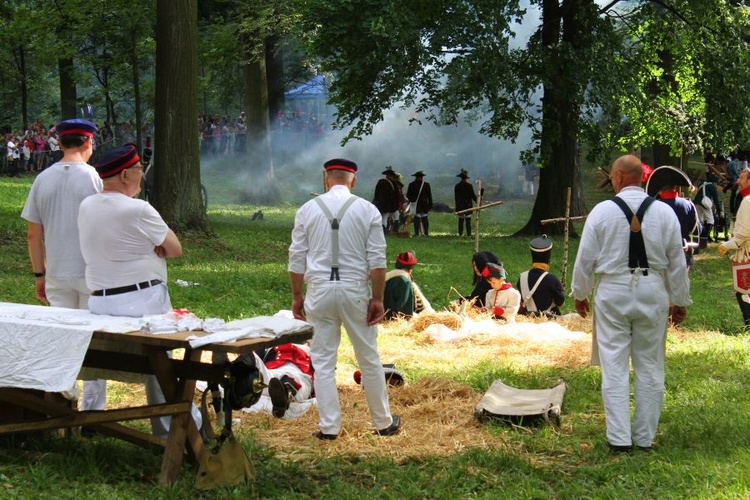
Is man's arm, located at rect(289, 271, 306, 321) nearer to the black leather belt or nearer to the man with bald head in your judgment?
the black leather belt

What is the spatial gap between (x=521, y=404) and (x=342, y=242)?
6.68ft

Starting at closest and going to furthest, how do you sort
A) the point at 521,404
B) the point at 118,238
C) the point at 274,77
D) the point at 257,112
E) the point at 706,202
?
1. the point at 118,238
2. the point at 521,404
3. the point at 706,202
4. the point at 257,112
5. the point at 274,77

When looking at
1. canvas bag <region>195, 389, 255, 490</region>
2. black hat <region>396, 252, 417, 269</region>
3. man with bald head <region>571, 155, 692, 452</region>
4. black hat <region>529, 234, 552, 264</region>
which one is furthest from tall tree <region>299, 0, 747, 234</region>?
canvas bag <region>195, 389, 255, 490</region>

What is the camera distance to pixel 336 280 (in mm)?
6527

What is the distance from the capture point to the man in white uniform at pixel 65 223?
6.36 metres

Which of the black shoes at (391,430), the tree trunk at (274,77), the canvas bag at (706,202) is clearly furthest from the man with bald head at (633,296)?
the tree trunk at (274,77)

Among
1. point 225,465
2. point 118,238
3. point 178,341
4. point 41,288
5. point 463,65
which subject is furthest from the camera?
point 463,65

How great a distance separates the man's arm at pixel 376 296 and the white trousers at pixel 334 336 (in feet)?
0.13

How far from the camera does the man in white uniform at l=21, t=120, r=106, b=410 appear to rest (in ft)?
20.9

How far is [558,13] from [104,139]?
1823 centimetres

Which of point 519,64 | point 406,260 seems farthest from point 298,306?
point 519,64

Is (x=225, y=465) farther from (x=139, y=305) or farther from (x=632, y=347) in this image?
(x=632, y=347)

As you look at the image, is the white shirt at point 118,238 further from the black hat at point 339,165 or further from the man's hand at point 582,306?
the man's hand at point 582,306

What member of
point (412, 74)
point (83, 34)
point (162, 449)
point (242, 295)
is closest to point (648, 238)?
point (162, 449)
